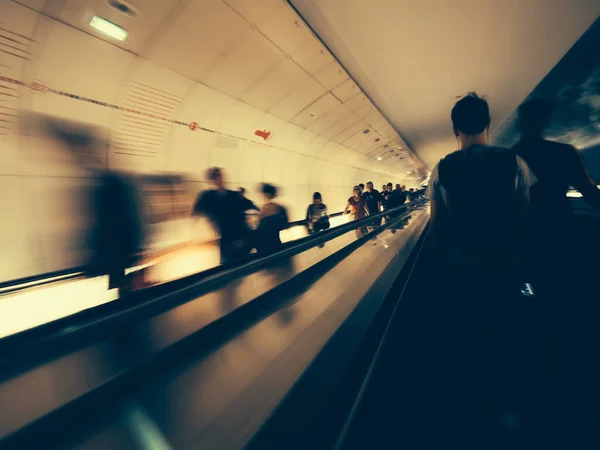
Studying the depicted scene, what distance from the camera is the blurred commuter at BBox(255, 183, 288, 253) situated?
4004 mm

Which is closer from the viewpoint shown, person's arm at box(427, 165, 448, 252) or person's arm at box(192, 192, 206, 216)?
person's arm at box(427, 165, 448, 252)

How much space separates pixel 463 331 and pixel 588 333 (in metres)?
1.41

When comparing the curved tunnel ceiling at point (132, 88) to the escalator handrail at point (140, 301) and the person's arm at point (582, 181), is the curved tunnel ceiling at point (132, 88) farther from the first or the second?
the person's arm at point (582, 181)

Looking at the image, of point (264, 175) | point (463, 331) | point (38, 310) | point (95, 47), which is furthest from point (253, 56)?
point (38, 310)

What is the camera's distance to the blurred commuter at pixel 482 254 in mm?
1223

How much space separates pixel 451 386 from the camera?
1420mm

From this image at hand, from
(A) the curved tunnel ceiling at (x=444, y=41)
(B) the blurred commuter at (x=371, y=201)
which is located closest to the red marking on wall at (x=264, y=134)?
(A) the curved tunnel ceiling at (x=444, y=41)

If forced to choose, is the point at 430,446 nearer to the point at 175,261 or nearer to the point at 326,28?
the point at 175,261

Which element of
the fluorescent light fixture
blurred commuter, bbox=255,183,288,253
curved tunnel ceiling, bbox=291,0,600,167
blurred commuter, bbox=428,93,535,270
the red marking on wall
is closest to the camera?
blurred commuter, bbox=428,93,535,270

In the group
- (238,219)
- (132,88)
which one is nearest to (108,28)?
(132,88)

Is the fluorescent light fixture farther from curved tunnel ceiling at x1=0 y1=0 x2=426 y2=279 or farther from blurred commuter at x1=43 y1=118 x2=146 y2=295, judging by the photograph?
blurred commuter at x1=43 y1=118 x2=146 y2=295

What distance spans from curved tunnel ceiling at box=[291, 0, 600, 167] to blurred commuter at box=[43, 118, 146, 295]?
4.43 meters

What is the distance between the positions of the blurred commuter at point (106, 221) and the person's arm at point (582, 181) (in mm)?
4630

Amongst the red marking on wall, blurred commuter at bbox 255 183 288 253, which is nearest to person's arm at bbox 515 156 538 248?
blurred commuter at bbox 255 183 288 253
